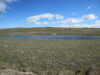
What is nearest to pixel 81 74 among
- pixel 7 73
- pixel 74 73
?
pixel 74 73

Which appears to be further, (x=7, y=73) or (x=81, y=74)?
(x=81, y=74)

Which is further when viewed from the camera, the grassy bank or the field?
the grassy bank

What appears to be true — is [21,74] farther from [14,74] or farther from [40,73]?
[40,73]

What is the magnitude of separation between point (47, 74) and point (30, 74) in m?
1.19

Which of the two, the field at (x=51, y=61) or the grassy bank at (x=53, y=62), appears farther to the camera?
the grassy bank at (x=53, y=62)

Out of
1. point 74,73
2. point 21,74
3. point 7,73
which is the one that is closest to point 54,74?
point 74,73

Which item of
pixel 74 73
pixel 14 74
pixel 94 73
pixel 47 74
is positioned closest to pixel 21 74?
pixel 14 74

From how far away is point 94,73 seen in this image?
8141mm

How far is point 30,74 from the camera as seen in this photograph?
793 cm

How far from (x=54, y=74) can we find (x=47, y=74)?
0.48 metres

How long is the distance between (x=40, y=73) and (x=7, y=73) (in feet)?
7.17

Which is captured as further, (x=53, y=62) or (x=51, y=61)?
(x=51, y=61)

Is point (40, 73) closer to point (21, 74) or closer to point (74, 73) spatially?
point (21, 74)

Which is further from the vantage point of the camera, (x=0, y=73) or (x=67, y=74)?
(x=67, y=74)
